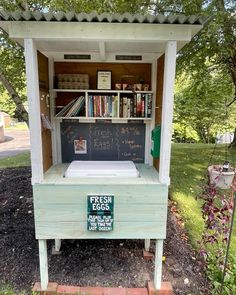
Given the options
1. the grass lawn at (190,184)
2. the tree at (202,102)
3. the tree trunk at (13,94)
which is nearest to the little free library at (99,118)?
the grass lawn at (190,184)

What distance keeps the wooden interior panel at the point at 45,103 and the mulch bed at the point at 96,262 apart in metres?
0.94

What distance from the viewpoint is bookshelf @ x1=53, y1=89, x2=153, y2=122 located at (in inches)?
86.4

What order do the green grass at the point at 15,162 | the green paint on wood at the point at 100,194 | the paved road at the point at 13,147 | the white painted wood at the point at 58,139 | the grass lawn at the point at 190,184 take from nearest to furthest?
the green paint on wood at the point at 100,194, the white painted wood at the point at 58,139, the grass lawn at the point at 190,184, the green grass at the point at 15,162, the paved road at the point at 13,147

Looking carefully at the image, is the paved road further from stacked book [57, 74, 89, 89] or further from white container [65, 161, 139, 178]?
white container [65, 161, 139, 178]

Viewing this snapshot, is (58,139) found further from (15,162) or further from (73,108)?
(15,162)

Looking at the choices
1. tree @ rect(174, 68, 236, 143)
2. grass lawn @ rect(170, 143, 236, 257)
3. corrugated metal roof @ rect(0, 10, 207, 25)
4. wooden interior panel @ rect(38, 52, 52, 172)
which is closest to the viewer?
corrugated metal roof @ rect(0, 10, 207, 25)

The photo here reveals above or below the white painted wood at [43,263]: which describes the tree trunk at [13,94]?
above

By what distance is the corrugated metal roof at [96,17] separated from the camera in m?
1.52

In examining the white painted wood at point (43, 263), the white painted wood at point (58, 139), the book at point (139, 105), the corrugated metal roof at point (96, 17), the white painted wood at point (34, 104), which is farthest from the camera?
the white painted wood at point (58, 139)

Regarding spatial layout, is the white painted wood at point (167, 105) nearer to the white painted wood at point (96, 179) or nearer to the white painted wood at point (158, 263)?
the white painted wood at point (96, 179)

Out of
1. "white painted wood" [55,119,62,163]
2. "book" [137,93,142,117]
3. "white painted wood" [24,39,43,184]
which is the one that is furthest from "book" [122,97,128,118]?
"white painted wood" [24,39,43,184]

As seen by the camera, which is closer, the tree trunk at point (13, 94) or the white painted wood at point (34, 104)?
the white painted wood at point (34, 104)

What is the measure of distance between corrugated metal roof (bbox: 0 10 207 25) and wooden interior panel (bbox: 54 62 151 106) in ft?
2.38

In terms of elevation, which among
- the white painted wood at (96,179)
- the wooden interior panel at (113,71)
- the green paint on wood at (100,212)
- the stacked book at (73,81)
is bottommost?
the green paint on wood at (100,212)
